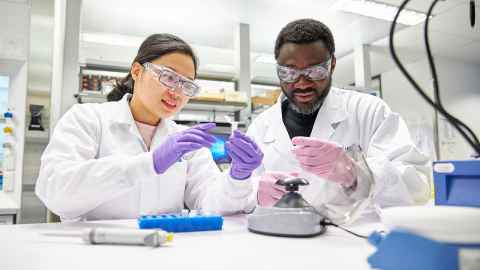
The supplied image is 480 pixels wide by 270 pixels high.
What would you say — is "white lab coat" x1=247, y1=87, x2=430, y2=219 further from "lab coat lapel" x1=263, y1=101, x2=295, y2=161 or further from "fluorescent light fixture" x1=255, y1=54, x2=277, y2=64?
"fluorescent light fixture" x1=255, y1=54, x2=277, y2=64

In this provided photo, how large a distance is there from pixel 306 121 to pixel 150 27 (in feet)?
11.6

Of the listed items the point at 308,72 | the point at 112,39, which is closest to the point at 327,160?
the point at 308,72

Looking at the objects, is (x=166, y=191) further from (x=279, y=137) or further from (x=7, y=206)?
(x=7, y=206)

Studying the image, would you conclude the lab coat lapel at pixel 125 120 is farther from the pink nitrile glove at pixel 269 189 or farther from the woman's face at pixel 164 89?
the pink nitrile glove at pixel 269 189

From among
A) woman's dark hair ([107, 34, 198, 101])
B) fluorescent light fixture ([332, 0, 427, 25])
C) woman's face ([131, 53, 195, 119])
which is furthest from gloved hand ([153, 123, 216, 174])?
fluorescent light fixture ([332, 0, 427, 25])

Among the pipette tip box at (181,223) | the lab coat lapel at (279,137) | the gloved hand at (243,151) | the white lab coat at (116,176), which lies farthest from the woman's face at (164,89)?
the pipette tip box at (181,223)

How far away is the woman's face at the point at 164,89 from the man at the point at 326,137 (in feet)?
1.34

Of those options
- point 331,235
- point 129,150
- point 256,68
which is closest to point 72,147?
point 129,150

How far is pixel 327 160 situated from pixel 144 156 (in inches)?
23.3

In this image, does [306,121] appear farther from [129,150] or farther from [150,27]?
[150,27]

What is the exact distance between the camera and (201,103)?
355 cm

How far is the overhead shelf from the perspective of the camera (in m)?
→ 2.84

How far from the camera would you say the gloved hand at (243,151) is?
114cm

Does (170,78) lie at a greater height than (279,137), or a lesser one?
greater
